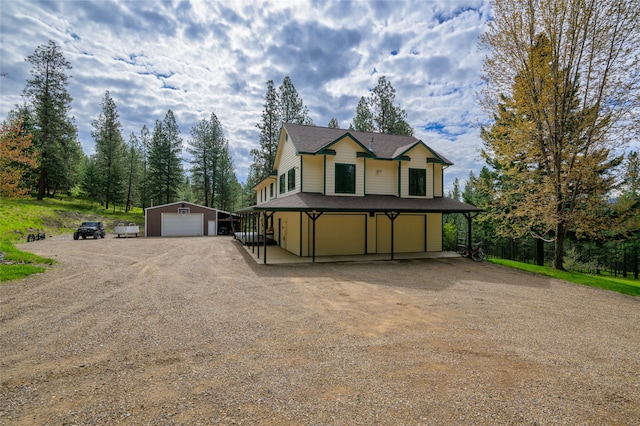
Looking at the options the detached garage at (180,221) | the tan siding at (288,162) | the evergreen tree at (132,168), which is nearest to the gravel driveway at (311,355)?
the tan siding at (288,162)

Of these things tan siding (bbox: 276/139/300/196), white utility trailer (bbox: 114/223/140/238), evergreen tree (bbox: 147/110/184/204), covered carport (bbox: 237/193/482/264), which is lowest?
white utility trailer (bbox: 114/223/140/238)

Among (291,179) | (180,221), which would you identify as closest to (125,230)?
(180,221)

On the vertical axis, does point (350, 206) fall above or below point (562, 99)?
below

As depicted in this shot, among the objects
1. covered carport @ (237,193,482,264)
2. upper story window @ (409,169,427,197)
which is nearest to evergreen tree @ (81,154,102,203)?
covered carport @ (237,193,482,264)

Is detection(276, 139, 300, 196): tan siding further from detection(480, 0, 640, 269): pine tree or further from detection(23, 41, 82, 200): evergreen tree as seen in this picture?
detection(23, 41, 82, 200): evergreen tree

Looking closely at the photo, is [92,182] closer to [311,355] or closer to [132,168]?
[132,168]

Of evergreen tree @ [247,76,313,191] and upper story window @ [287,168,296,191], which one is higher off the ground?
evergreen tree @ [247,76,313,191]

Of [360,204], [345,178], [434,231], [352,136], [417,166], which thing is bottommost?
[434,231]

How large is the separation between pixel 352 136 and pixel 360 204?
380 centimetres

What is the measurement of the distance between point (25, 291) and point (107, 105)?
135 ft

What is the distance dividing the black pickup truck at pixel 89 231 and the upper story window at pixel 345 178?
72.2 ft

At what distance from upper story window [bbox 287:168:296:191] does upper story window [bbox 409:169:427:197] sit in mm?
6811

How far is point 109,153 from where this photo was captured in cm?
3769

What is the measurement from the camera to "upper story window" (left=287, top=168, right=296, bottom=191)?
16344 millimetres
